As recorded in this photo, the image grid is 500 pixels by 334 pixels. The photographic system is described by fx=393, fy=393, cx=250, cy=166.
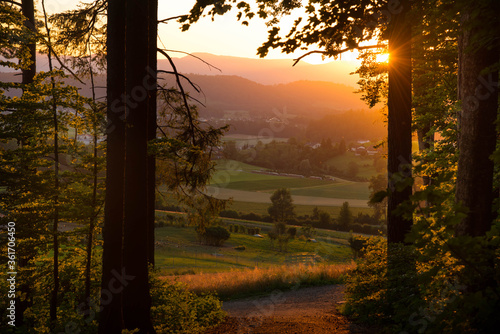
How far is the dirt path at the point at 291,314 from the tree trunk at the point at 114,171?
104 inches

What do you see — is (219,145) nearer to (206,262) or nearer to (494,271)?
(494,271)

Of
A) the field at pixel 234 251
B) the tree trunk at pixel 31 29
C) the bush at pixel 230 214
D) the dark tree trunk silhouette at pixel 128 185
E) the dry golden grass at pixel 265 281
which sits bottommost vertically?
the field at pixel 234 251

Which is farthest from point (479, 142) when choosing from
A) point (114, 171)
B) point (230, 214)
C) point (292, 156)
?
point (292, 156)

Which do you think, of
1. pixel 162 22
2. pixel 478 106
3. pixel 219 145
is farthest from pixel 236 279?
pixel 478 106

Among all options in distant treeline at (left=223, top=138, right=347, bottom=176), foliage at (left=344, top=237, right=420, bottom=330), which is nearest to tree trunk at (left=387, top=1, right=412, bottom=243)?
foliage at (left=344, top=237, right=420, bottom=330)

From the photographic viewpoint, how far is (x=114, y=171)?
242 inches

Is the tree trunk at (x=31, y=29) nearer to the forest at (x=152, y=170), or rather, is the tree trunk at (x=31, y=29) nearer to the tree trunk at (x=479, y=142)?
the forest at (x=152, y=170)

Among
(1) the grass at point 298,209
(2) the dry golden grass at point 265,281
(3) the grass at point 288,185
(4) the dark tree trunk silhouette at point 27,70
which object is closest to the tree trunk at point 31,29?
(4) the dark tree trunk silhouette at point 27,70

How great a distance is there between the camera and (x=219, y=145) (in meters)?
12.1

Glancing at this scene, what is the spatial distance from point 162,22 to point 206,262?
116 ft

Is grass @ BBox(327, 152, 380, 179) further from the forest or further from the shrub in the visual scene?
the forest

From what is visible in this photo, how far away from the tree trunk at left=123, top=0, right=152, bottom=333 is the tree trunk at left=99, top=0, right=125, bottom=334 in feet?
1.56

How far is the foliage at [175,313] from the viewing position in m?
7.55

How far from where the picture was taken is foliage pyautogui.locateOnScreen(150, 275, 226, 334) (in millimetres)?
7547
